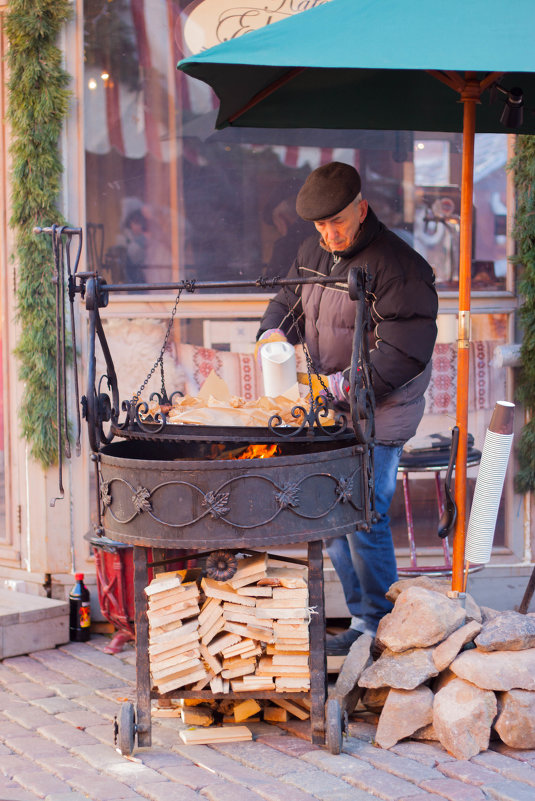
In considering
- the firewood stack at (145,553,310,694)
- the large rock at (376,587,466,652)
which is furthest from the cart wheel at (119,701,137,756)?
the large rock at (376,587,466,652)

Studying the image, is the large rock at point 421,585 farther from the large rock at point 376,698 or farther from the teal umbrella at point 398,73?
the large rock at point 376,698

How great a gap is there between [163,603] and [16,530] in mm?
2157

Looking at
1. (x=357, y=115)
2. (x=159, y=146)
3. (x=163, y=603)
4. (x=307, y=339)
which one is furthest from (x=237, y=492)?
(x=159, y=146)

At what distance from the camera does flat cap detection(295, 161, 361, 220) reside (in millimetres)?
4262

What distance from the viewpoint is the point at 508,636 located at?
3.72 metres

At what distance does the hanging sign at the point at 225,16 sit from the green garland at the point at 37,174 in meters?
0.65

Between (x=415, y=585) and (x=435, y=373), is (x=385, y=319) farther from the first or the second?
(x=435, y=373)

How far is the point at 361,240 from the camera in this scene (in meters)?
4.36

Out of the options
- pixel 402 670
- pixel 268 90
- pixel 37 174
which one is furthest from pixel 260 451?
pixel 37 174

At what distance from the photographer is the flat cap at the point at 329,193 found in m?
4.26

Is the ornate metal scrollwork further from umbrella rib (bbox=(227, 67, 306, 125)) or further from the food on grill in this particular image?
umbrella rib (bbox=(227, 67, 306, 125))

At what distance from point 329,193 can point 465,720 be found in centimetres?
220

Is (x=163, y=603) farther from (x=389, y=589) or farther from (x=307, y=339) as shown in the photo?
(x=307, y=339)

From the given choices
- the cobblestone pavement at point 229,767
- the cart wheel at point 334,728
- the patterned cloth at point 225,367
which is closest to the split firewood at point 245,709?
the cobblestone pavement at point 229,767
